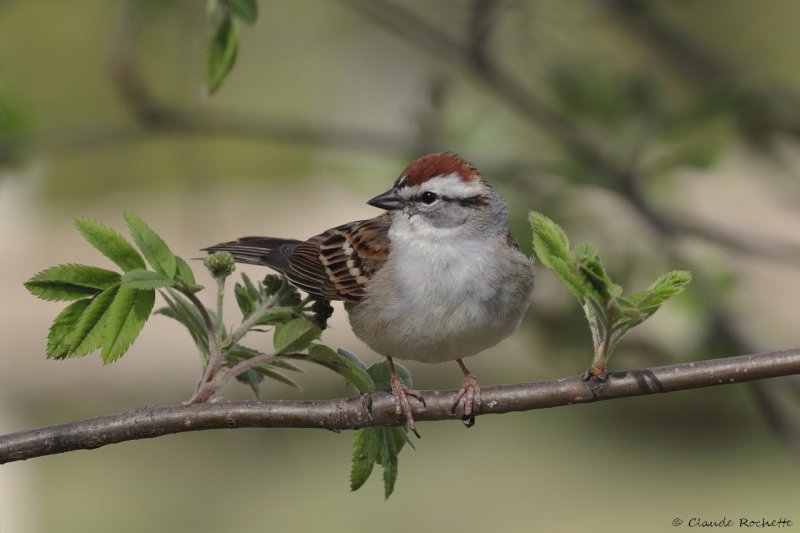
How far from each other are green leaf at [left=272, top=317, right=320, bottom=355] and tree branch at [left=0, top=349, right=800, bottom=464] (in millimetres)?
72

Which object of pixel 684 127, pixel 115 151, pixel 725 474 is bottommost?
pixel 725 474

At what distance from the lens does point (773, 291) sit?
5.17 m

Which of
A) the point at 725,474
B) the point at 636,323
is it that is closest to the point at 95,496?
the point at 725,474

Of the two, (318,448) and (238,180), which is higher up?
(238,180)

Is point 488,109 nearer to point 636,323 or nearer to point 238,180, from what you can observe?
point 636,323

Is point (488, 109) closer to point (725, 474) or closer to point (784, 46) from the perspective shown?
point (725, 474)

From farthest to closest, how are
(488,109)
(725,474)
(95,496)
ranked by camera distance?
(95,496) → (725,474) → (488,109)

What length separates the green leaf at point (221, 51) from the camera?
1460 millimetres

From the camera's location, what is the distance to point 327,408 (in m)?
1.36

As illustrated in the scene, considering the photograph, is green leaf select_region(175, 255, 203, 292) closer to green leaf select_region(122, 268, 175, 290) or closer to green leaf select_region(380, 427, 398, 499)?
green leaf select_region(122, 268, 175, 290)

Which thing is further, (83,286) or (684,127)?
(684,127)

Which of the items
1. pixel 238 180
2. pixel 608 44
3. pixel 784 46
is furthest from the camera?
pixel 238 180

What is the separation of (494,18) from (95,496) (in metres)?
3.40

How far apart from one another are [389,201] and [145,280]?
0.98 metres
